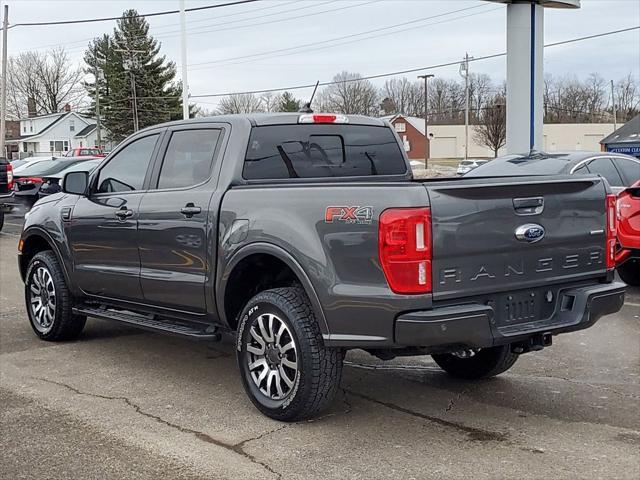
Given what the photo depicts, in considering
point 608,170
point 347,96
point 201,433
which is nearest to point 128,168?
point 201,433

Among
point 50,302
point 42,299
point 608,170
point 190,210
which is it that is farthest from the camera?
point 608,170

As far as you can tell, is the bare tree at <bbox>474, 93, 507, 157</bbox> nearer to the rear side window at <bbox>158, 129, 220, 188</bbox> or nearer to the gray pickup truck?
the gray pickup truck

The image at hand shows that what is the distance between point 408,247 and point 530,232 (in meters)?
0.80

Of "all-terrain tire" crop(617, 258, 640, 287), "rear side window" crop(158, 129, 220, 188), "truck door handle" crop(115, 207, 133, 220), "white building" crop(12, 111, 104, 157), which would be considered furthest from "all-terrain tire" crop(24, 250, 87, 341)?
"white building" crop(12, 111, 104, 157)

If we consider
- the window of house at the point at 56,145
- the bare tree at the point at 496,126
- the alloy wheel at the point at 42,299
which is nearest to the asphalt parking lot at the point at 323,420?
the alloy wheel at the point at 42,299

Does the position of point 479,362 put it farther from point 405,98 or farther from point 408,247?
point 405,98

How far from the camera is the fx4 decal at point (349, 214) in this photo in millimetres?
4191

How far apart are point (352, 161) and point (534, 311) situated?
6.09 ft

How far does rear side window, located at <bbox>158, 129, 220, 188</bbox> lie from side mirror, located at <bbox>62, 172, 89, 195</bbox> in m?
1.03

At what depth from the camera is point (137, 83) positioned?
68375 mm

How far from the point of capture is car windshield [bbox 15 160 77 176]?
19.3 meters

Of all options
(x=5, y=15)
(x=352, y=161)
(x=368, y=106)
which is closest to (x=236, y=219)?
(x=352, y=161)

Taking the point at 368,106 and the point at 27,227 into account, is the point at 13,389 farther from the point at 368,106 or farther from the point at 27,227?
the point at 368,106

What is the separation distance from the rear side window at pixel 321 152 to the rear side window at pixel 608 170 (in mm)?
4707
